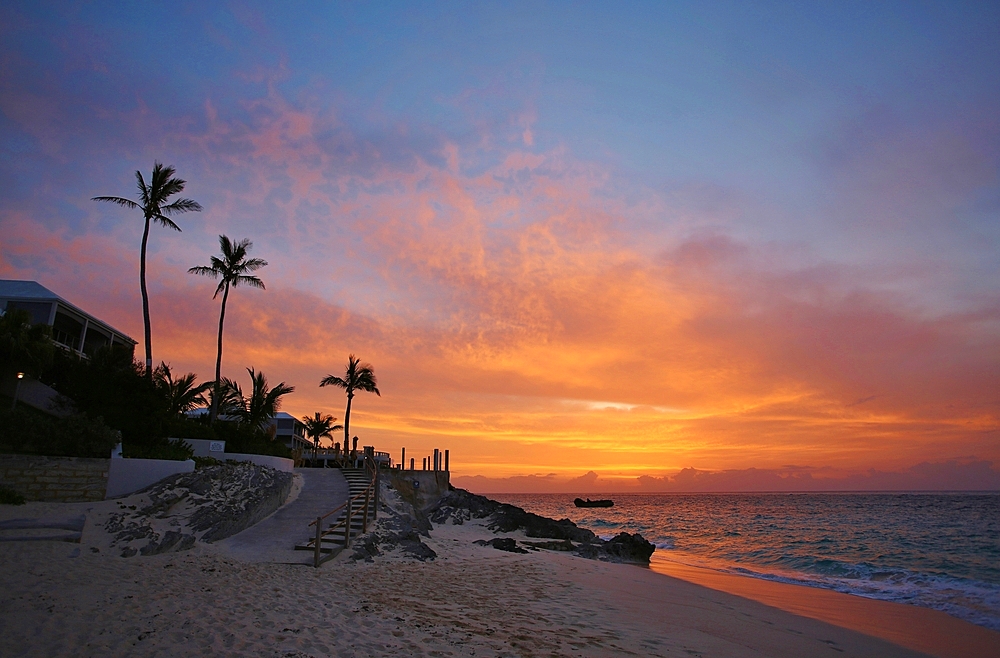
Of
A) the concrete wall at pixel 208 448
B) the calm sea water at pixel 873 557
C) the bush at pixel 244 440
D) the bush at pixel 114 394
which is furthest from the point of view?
the bush at pixel 244 440

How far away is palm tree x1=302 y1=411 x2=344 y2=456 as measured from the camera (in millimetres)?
60625

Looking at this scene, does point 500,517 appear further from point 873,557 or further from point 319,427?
point 319,427

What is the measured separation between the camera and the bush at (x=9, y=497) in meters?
13.7

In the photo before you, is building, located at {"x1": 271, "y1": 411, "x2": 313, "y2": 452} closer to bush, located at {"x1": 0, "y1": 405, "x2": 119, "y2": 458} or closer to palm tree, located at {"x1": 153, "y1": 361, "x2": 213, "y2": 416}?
palm tree, located at {"x1": 153, "y1": 361, "x2": 213, "y2": 416}

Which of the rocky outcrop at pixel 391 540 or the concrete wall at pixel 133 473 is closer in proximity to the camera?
the rocky outcrop at pixel 391 540

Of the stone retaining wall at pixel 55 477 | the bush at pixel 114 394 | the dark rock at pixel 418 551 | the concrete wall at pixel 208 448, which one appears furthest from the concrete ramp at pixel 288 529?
the bush at pixel 114 394

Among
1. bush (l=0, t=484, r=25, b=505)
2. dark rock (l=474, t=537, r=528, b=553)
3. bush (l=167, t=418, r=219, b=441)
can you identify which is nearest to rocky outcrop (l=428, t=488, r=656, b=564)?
dark rock (l=474, t=537, r=528, b=553)

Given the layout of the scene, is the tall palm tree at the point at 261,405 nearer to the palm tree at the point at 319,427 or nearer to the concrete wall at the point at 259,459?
the concrete wall at the point at 259,459

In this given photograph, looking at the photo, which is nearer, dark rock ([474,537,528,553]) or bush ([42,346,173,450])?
bush ([42,346,173,450])

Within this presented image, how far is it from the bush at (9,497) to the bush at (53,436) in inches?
49.8

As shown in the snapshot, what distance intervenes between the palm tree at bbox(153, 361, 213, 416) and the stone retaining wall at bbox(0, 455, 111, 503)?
6.16m

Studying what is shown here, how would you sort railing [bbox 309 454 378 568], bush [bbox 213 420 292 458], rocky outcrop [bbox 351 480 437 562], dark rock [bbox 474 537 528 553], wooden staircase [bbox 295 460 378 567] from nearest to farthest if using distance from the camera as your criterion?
railing [bbox 309 454 378 568] < wooden staircase [bbox 295 460 378 567] < rocky outcrop [bbox 351 480 437 562] < dark rock [bbox 474 537 528 553] < bush [bbox 213 420 292 458]

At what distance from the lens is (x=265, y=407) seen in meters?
31.2

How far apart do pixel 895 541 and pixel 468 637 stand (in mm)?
37077
